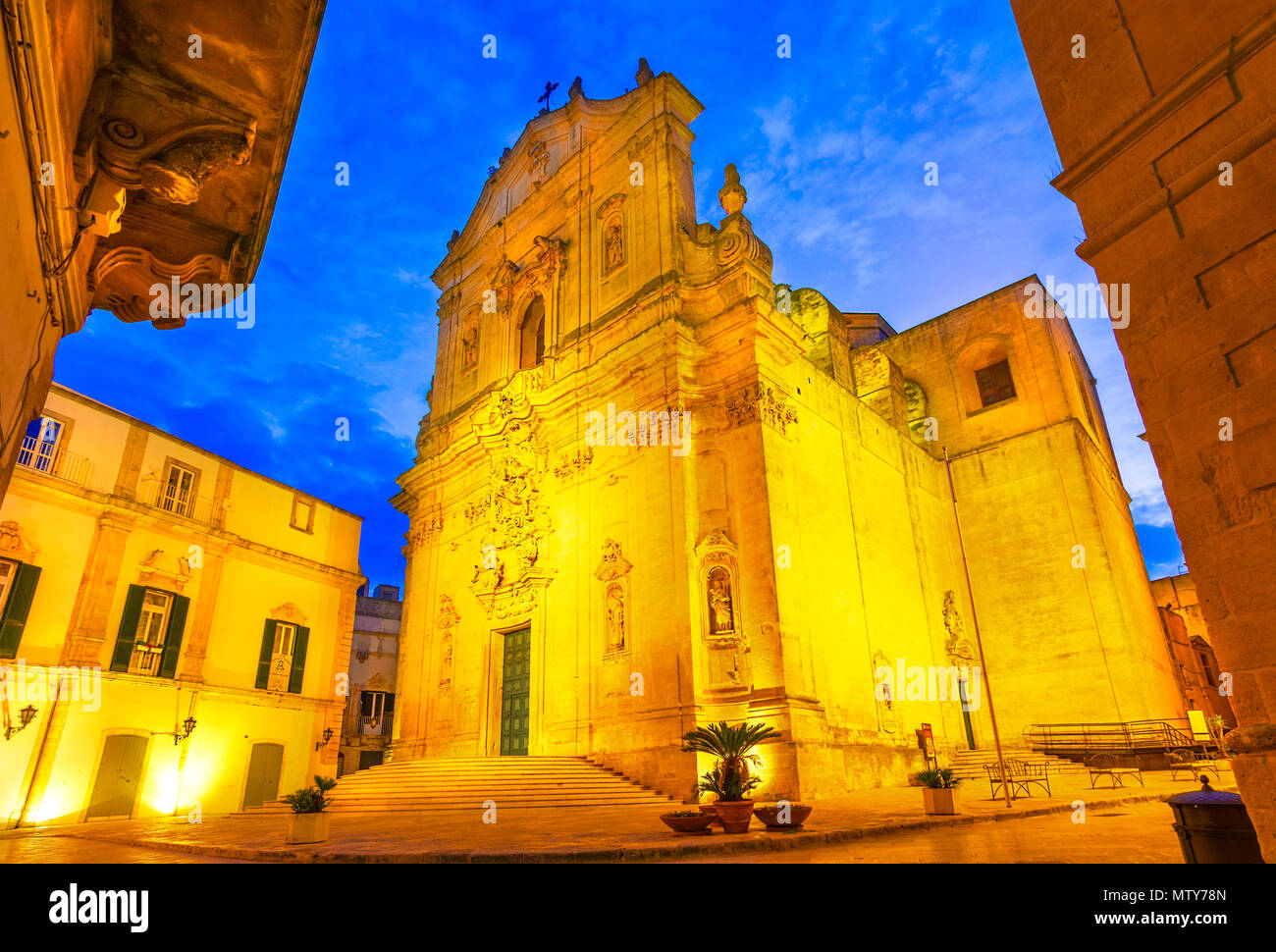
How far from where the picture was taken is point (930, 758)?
16797mm

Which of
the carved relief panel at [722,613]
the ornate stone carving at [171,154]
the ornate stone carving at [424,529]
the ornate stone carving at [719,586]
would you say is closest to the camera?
the ornate stone carving at [171,154]

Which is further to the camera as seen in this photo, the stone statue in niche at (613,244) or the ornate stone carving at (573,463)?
the stone statue in niche at (613,244)

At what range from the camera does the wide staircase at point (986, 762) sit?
17469 mm

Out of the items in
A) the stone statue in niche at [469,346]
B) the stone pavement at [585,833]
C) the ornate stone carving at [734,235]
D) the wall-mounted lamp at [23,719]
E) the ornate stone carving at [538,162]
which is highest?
the ornate stone carving at [538,162]

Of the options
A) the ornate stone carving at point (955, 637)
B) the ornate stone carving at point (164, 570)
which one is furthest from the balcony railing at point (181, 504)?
the ornate stone carving at point (955, 637)

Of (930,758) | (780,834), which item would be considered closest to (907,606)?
(930,758)

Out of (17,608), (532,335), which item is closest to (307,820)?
(17,608)

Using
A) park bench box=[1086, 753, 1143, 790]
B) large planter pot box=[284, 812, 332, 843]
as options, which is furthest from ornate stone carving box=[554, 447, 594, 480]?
park bench box=[1086, 753, 1143, 790]

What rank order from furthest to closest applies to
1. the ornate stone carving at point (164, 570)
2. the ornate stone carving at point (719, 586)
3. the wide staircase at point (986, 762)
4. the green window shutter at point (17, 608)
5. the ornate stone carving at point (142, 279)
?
the ornate stone carving at point (164, 570) → the wide staircase at point (986, 762) → the green window shutter at point (17, 608) → the ornate stone carving at point (719, 586) → the ornate stone carving at point (142, 279)

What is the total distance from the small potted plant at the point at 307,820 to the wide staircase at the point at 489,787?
13.9 feet

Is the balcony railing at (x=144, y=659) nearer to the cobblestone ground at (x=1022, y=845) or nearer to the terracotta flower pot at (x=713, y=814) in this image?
the terracotta flower pot at (x=713, y=814)

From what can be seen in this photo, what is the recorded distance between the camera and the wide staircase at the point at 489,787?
43.0 feet

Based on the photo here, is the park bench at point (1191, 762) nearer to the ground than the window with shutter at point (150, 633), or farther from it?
nearer to the ground

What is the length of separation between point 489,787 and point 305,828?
5.01 meters
